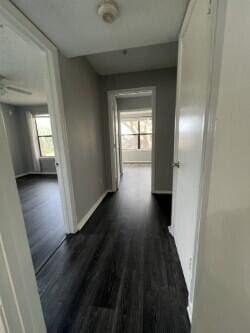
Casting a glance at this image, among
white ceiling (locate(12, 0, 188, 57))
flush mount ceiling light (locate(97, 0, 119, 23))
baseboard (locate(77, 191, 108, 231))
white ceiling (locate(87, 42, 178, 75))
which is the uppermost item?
white ceiling (locate(87, 42, 178, 75))

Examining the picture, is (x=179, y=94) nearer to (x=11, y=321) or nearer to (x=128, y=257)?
(x=128, y=257)

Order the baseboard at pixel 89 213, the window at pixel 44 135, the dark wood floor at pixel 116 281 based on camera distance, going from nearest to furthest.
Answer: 1. the dark wood floor at pixel 116 281
2. the baseboard at pixel 89 213
3. the window at pixel 44 135

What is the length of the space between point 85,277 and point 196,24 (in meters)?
2.30

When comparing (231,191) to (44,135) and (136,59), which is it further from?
(44,135)

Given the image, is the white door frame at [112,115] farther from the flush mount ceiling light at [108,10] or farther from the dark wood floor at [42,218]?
the flush mount ceiling light at [108,10]

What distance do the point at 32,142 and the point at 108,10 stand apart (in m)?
5.51

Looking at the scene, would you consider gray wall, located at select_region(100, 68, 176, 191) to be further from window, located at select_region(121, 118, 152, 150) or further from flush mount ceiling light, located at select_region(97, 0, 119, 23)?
window, located at select_region(121, 118, 152, 150)

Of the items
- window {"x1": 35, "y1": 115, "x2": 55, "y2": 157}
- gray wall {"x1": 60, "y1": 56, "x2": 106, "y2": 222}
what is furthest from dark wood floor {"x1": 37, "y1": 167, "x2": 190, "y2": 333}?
window {"x1": 35, "y1": 115, "x2": 55, "y2": 157}

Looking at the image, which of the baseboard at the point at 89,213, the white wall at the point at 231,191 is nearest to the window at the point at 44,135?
the baseboard at the point at 89,213

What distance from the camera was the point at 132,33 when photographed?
1599mm

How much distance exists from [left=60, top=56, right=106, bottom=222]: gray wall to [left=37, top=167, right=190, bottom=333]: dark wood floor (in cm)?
60

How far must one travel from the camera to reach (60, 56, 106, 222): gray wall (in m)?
2.08

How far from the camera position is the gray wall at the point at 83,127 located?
2.08 meters

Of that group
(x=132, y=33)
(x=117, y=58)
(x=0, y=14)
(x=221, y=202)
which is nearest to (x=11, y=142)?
(x=117, y=58)
